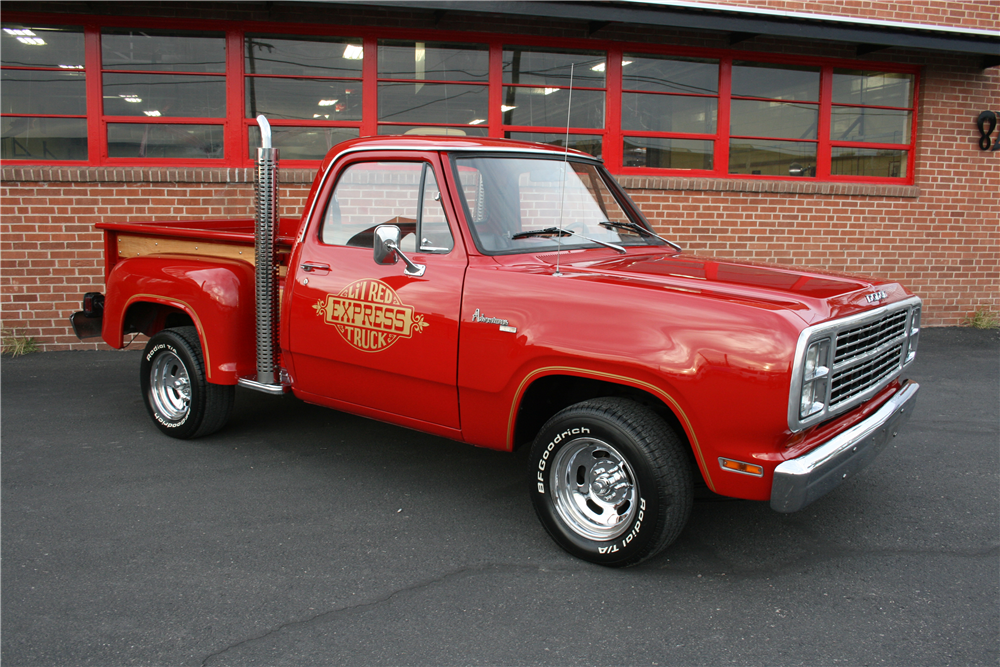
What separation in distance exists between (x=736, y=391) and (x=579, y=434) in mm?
747

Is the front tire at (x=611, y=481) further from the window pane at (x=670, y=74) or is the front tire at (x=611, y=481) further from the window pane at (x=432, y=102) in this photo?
the window pane at (x=670, y=74)

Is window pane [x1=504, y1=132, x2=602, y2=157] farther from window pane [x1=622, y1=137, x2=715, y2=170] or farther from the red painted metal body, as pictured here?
the red painted metal body

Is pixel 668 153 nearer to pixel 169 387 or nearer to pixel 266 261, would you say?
pixel 266 261

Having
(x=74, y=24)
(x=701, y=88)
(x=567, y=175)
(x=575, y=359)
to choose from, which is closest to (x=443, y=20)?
(x=701, y=88)

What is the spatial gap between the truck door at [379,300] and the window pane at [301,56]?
15.4 ft

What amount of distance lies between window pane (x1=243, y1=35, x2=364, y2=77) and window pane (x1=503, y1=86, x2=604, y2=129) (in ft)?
5.92

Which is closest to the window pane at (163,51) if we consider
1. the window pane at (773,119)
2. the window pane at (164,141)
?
the window pane at (164,141)

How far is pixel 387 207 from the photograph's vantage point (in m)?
4.22

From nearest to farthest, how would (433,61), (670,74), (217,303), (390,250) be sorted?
(390,250), (217,303), (433,61), (670,74)

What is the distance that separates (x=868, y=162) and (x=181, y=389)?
8927mm

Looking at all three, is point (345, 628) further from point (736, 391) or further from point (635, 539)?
point (736, 391)

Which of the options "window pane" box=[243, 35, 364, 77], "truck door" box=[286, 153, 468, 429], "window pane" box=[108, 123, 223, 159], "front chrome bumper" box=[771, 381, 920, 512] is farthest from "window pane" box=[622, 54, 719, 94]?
"front chrome bumper" box=[771, 381, 920, 512]

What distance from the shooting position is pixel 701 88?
30.8ft

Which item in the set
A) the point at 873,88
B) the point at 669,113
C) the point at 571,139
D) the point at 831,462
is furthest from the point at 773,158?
the point at 831,462
